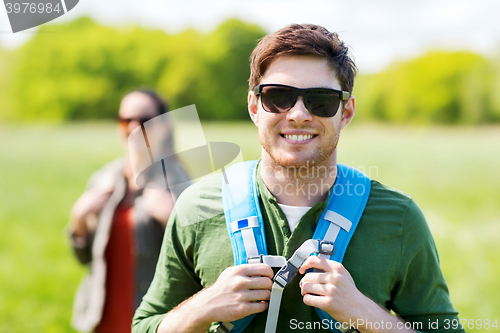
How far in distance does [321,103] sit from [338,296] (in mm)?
1089

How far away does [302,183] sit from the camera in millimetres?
2389

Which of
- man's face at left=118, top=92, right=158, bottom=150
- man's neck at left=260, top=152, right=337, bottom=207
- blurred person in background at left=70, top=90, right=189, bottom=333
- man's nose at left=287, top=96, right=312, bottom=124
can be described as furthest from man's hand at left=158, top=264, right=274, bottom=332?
man's face at left=118, top=92, right=158, bottom=150

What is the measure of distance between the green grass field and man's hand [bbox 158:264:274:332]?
4.14ft

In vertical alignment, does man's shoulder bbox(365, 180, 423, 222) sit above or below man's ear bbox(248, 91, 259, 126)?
below

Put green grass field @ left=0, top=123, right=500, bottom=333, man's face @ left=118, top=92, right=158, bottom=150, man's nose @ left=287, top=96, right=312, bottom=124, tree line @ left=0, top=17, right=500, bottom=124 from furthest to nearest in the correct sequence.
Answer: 1. tree line @ left=0, top=17, right=500, bottom=124
2. green grass field @ left=0, top=123, right=500, bottom=333
3. man's face @ left=118, top=92, right=158, bottom=150
4. man's nose @ left=287, top=96, right=312, bottom=124

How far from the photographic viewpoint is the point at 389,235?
222 cm

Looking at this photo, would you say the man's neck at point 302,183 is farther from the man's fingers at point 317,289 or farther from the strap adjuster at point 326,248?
the man's fingers at point 317,289

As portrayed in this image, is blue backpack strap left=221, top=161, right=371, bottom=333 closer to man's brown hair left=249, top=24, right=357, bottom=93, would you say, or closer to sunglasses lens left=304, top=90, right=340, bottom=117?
sunglasses lens left=304, top=90, right=340, bottom=117

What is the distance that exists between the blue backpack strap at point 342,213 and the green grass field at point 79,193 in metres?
1.15

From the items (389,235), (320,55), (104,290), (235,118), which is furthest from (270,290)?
(235,118)

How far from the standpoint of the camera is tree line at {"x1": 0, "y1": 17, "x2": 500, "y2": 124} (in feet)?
274

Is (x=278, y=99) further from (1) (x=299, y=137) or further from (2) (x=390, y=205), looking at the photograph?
(2) (x=390, y=205)

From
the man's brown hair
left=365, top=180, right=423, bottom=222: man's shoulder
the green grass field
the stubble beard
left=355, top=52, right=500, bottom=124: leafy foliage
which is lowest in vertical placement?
left=355, top=52, right=500, bottom=124: leafy foliage

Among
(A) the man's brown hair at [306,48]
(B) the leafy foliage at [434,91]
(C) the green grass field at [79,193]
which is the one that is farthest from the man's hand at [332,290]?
(B) the leafy foliage at [434,91]
